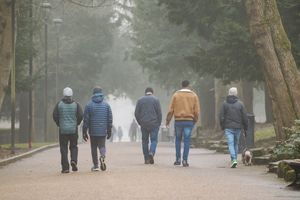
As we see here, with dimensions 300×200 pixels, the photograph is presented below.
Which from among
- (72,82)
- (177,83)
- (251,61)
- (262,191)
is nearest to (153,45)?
(177,83)

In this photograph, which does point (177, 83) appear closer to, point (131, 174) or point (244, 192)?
point (131, 174)

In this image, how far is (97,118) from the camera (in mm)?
17047

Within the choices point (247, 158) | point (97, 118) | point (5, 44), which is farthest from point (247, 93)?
point (97, 118)

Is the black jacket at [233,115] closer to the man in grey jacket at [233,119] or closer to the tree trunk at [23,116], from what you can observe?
the man in grey jacket at [233,119]

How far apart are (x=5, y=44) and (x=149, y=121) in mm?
8261

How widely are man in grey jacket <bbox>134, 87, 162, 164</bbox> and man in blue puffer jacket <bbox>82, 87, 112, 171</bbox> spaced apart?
1.87m

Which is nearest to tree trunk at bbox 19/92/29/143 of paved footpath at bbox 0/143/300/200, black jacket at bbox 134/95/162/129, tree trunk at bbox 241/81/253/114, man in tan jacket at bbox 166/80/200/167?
tree trunk at bbox 241/81/253/114

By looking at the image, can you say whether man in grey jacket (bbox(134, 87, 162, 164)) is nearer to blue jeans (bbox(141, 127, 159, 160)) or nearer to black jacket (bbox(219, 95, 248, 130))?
blue jeans (bbox(141, 127, 159, 160))

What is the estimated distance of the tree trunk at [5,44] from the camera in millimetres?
24922

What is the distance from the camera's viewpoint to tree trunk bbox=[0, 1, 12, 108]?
2492 centimetres

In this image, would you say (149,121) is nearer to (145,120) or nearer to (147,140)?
(145,120)

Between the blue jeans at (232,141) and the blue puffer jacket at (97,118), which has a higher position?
the blue puffer jacket at (97,118)

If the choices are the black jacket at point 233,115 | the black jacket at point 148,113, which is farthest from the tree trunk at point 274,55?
the black jacket at point 148,113

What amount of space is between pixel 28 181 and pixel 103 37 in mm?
43697
